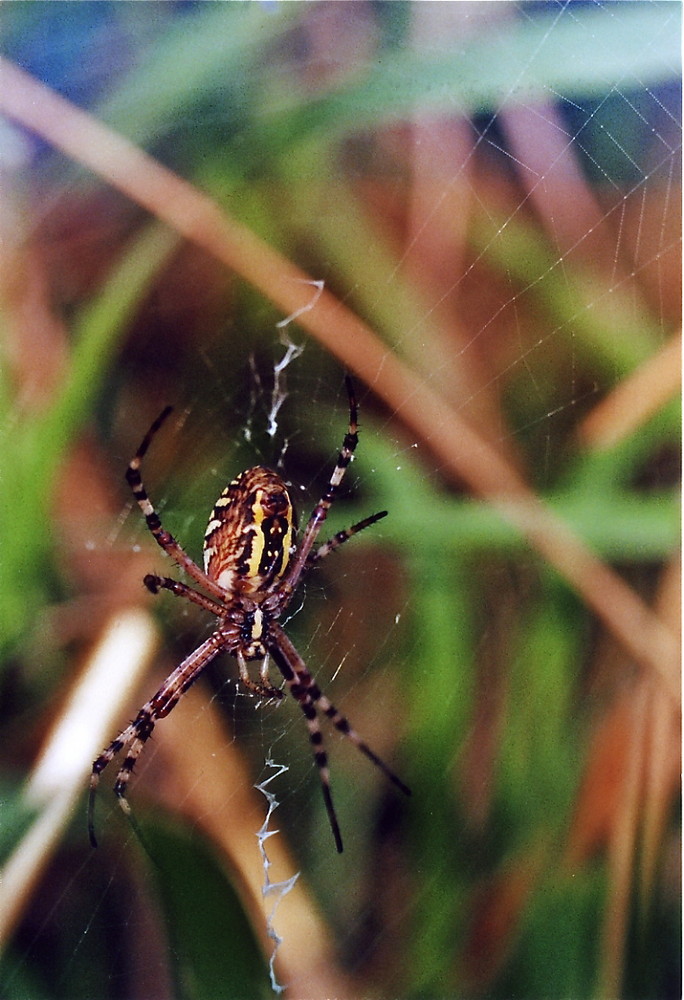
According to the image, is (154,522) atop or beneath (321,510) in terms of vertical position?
atop

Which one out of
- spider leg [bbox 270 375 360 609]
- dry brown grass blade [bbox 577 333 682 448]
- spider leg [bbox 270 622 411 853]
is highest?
spider leg [bbox 270 375 360 609]

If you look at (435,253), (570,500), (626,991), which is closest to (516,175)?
(435,253)

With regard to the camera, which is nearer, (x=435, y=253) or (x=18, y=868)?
(x=18, y=868)

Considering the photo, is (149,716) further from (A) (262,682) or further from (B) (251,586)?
(B) (251,586)

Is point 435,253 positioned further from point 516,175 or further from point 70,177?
point 70,177

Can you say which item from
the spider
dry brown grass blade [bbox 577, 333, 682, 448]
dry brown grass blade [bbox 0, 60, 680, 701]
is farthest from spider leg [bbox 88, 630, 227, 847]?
dry brown grass blade [bbox 577, 333, 682, 448]

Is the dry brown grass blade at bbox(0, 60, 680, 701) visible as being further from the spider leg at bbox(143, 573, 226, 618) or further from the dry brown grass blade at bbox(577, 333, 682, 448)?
the spider leg at bbox(143, 573, 226, 618)

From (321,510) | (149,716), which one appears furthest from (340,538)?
(149,716)
